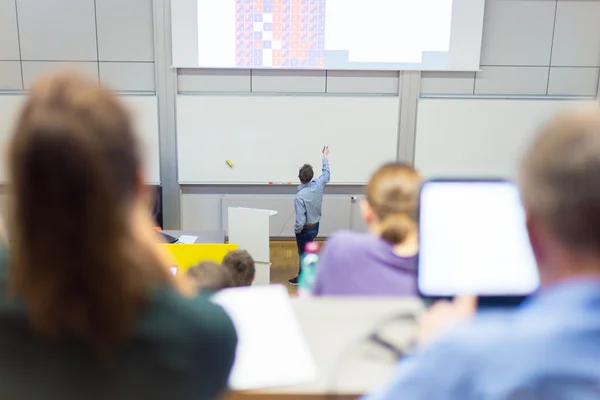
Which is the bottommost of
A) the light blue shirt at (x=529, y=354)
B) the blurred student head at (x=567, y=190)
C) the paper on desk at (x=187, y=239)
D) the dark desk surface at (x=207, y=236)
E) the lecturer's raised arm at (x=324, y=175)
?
the dark desk surface at (x=207, y=236)

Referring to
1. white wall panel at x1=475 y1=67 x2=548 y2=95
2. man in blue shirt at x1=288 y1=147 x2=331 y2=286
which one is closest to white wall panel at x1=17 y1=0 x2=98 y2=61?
man in blue shirt at x1=288 y1=147 x2=331 y2=286

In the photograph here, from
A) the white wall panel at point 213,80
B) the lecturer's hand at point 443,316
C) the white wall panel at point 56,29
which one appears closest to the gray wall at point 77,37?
the white wall panel at point 56,29

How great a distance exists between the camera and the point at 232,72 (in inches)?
189

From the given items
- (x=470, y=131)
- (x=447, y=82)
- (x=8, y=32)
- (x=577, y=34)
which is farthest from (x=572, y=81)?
(x=8, y=32)

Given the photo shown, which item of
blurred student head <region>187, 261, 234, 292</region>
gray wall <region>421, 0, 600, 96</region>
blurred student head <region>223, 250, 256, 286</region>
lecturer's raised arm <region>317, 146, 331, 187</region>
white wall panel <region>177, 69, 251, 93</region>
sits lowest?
blurred student head <region>223, 250, 256, 286</region>

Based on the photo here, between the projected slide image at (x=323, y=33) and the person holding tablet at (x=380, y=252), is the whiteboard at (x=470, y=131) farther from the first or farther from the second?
the person holding tablet at (x=380, y=252)

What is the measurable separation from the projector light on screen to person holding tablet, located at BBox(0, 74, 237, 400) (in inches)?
176

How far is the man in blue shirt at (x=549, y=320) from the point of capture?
1.19 ft

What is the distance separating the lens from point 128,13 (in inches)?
183

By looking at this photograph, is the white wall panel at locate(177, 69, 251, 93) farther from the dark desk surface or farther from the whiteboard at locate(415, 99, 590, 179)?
the whiteboard at locate(415, 99, 590, 179)

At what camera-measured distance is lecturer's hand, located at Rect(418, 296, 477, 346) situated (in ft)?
2.02

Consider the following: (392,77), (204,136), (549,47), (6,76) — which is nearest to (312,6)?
(392,77)

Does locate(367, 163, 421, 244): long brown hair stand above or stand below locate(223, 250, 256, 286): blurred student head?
above

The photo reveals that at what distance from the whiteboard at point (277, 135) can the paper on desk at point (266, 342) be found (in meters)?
4.18
